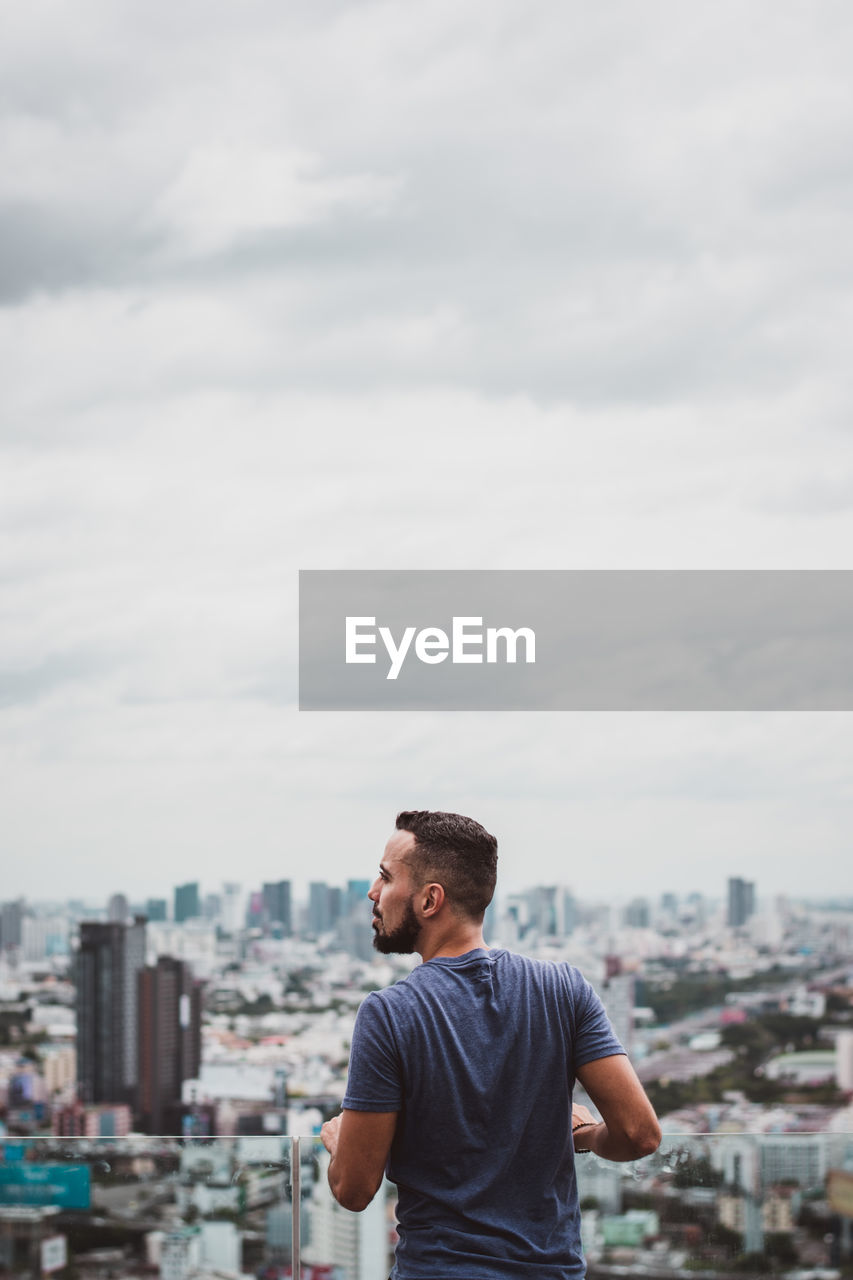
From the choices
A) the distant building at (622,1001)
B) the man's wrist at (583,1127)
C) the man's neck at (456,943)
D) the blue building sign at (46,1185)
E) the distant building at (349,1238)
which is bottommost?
the distant building at (622,1001)

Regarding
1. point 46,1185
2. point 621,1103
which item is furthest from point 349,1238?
point 621,1103

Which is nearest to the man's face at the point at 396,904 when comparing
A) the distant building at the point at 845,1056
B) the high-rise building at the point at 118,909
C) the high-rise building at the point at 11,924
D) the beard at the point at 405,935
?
the beard at the point at 405,935

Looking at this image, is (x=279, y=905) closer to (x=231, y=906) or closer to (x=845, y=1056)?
(x=231, y=906)

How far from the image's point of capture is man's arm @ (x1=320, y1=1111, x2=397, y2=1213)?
1175 millimetres

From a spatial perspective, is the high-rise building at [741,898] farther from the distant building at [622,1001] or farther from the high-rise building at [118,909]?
the high-rise building at [118,909]

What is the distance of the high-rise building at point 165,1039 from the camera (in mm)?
21172

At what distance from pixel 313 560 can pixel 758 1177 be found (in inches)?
757

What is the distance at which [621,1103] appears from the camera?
48.5 inches

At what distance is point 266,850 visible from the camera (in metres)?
23.5

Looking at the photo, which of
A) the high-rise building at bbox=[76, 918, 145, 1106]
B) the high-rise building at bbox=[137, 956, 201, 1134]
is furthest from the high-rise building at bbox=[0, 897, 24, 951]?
the high-rise building at bbox=[137, 956, 201, 1134]

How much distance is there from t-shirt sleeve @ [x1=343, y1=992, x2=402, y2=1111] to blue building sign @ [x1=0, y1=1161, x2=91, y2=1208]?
1.36 meters

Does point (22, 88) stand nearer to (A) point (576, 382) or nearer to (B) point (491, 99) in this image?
(B) point (491, 99)

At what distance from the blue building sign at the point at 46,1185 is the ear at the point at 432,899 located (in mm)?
1396

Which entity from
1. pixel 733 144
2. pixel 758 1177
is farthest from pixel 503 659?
pixel 758 1177
